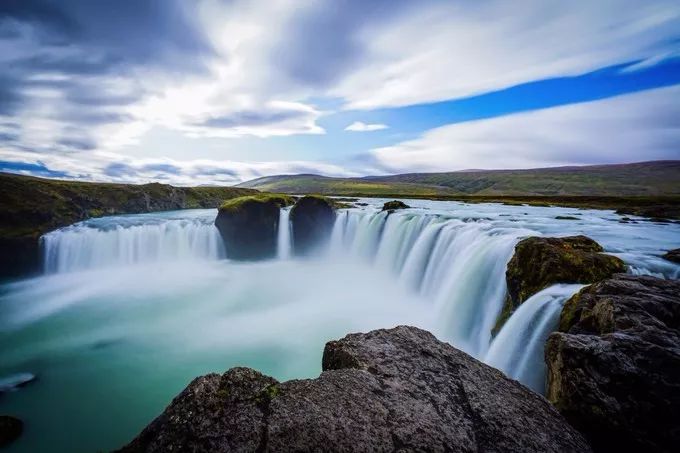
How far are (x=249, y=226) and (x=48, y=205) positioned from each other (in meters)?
26.6

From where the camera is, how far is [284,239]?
140 feet

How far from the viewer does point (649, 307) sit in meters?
5.94

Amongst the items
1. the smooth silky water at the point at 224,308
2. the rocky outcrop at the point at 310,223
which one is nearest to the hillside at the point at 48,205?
the smooth silky water at the point at 224,308

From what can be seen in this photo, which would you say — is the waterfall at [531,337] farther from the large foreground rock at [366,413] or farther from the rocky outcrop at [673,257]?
the rocky outcrop at [673,257]

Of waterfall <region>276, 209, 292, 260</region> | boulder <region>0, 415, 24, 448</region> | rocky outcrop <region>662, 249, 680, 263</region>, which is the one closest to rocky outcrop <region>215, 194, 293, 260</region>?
waterfall <region>276, 209, 292, 260</region>

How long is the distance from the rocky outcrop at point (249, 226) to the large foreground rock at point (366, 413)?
37.7 metres

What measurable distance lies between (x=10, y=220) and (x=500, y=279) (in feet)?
161

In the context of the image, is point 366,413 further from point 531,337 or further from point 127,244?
point 127,244

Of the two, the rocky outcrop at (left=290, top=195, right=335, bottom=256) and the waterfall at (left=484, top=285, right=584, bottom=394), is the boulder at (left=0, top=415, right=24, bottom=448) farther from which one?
the rocky outcrop at (left=290, top=195, right=335, bottom=256)

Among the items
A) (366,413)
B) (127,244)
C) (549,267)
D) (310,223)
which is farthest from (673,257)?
(127,244)

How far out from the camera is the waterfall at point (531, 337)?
370 inches

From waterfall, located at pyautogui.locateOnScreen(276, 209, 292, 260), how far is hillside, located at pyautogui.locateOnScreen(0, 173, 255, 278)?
25.3 meters

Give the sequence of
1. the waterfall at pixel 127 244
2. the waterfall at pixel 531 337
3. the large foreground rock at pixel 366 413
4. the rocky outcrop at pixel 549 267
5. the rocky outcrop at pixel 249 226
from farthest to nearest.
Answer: the rocky outcrop at pixel 249 226 < the waterfall at pixel 127 244 < the rocky outcrop at pixel 549 267 < the waterfall at pixel 531 337 < the large foreground rock at pixel 366 413

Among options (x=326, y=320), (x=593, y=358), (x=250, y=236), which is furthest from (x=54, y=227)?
(x=593, y=358)
